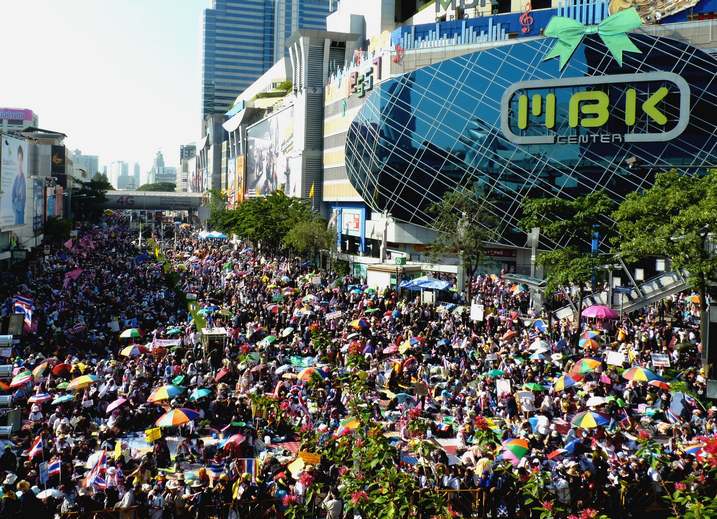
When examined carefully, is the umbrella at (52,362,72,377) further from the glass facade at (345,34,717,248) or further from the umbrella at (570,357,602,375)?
the glass facade at (345,34,717,248)

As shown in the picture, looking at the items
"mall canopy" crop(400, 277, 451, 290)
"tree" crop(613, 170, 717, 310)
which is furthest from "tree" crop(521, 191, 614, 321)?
"mall canopy" crop(400, 277, 451, 290)

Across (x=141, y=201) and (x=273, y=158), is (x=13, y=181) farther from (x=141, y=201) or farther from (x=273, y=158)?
(x=141, y=201)

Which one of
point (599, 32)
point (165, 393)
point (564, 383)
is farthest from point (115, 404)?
point (599, 32)

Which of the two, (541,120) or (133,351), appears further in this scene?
(541,120)

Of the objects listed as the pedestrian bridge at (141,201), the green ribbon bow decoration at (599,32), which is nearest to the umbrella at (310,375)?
the green ribbon bow decoration at (599,32)

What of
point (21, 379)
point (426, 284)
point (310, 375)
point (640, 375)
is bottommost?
point (21, 379)

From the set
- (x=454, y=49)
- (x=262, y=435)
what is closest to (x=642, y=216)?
(x=262, y=435)
